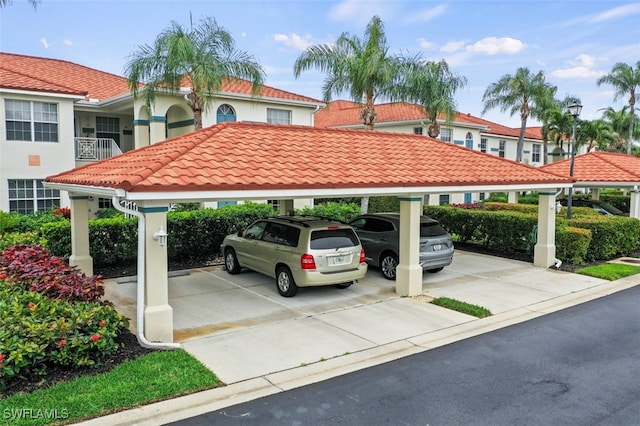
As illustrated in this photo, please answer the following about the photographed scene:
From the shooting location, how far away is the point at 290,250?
10625 mm

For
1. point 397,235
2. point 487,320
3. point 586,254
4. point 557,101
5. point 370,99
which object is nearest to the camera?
point 487,320

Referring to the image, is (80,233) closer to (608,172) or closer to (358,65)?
(358,65)

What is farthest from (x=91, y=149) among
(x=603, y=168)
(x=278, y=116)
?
(x=603, y=168)

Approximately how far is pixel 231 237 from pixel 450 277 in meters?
6.06

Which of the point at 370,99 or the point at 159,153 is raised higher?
the point at 370,99

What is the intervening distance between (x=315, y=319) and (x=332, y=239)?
6.81 feet

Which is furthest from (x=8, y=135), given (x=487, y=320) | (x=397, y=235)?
(x=487, y=320)

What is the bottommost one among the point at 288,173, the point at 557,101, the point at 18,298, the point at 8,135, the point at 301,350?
the point at 301,350

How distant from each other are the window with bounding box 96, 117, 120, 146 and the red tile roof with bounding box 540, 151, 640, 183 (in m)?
21.8

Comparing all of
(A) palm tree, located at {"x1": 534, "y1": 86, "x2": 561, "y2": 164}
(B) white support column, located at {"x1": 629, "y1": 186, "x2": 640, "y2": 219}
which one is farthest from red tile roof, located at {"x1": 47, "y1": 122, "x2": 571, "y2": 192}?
(A) palm tree, located at {"x1": 534, "y1": 86, "x2": 561, "y2": 164}

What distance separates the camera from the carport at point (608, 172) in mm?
18781

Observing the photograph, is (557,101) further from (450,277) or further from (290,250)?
(290,250)

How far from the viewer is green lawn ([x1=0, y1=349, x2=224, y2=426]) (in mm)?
5289

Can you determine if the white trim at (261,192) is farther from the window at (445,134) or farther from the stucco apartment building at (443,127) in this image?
the window at (445,134)
